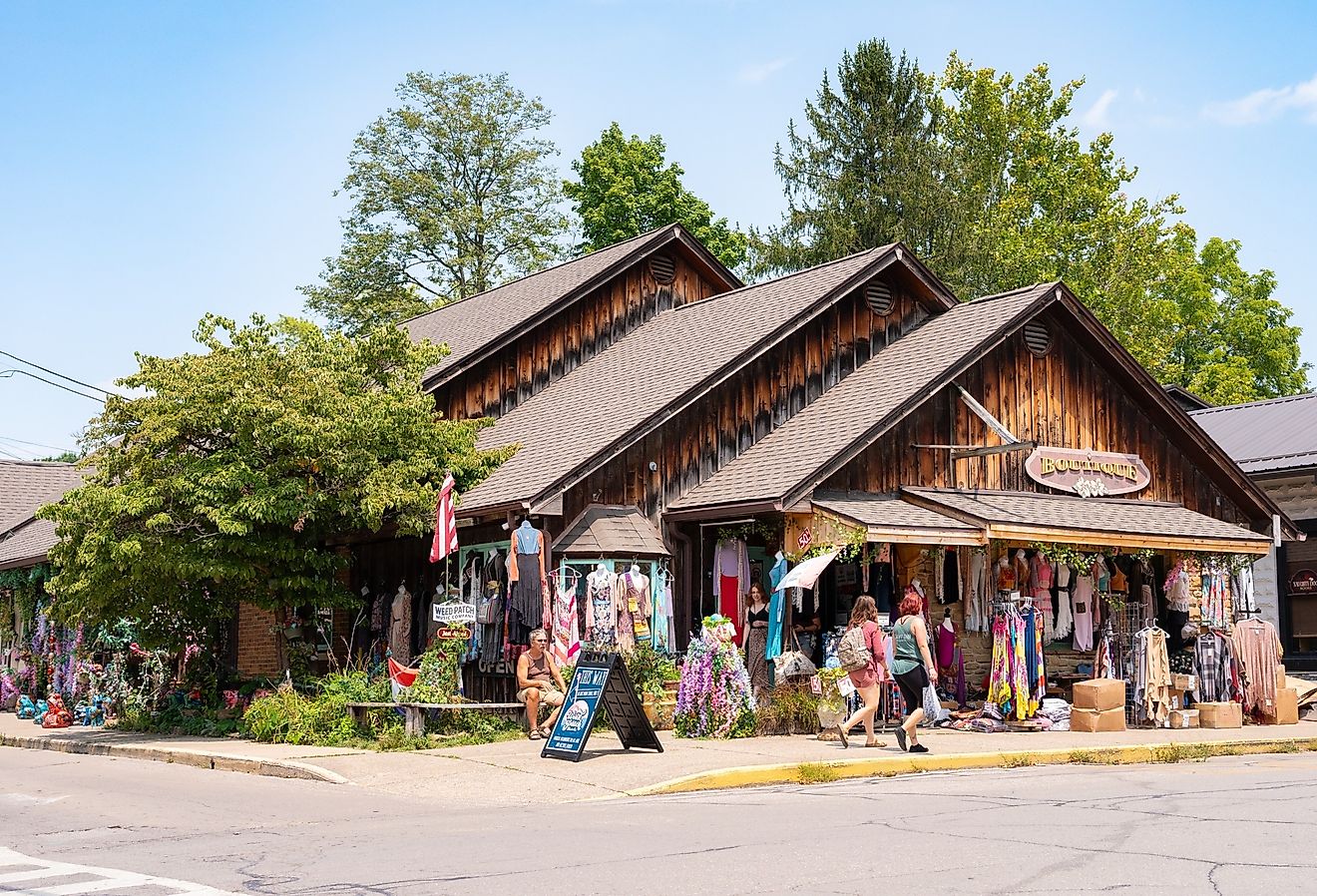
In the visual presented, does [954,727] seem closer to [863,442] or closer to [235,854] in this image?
[863,442]

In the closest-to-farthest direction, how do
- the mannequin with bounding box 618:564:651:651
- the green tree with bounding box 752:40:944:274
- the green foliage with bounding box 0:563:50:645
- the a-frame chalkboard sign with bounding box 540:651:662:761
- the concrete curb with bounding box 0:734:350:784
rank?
the concrete curb with bounding box 0:734:350:784 < the a-frame chalkboard sign with bounding box 540:651:662:761 < the mannequin with bounding box 618:564:651:651 < the green foliage with bounding box 0:563:50:645 < the green tree with bounding box 752:40:944:274

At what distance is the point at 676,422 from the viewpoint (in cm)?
2088

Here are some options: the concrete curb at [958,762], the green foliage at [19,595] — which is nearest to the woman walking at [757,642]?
the concrete curb at [958,762]

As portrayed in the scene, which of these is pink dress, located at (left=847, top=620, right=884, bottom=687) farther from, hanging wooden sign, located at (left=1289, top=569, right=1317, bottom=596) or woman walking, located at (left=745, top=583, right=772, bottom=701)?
hanging wooden sign, located at (left=1289, top=569, right=1317, bottom=596)

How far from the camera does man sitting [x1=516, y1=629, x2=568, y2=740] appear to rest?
59.2ft

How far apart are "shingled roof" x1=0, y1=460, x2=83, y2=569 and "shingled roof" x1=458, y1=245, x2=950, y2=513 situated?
1198 cm

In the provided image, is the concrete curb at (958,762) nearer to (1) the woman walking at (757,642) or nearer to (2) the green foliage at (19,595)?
(1) the woman walking at (757,642)

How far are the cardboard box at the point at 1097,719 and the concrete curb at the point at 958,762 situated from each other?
183 centimetres

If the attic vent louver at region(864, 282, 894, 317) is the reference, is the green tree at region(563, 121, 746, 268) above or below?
above

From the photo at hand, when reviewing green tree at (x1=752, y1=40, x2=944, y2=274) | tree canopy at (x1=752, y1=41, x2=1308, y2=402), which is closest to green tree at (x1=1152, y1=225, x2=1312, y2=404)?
tree canopy at (x1=752, y1=41, x2=1308, y2=402)

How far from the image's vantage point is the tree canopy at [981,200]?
48.9m

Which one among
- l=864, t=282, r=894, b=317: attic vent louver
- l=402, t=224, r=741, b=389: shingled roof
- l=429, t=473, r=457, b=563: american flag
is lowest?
l=429, t=473, r=457, b=563: american flag

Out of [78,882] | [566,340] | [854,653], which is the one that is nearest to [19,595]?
[566,340]

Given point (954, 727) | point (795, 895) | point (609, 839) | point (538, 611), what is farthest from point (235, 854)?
point (954, 727)
